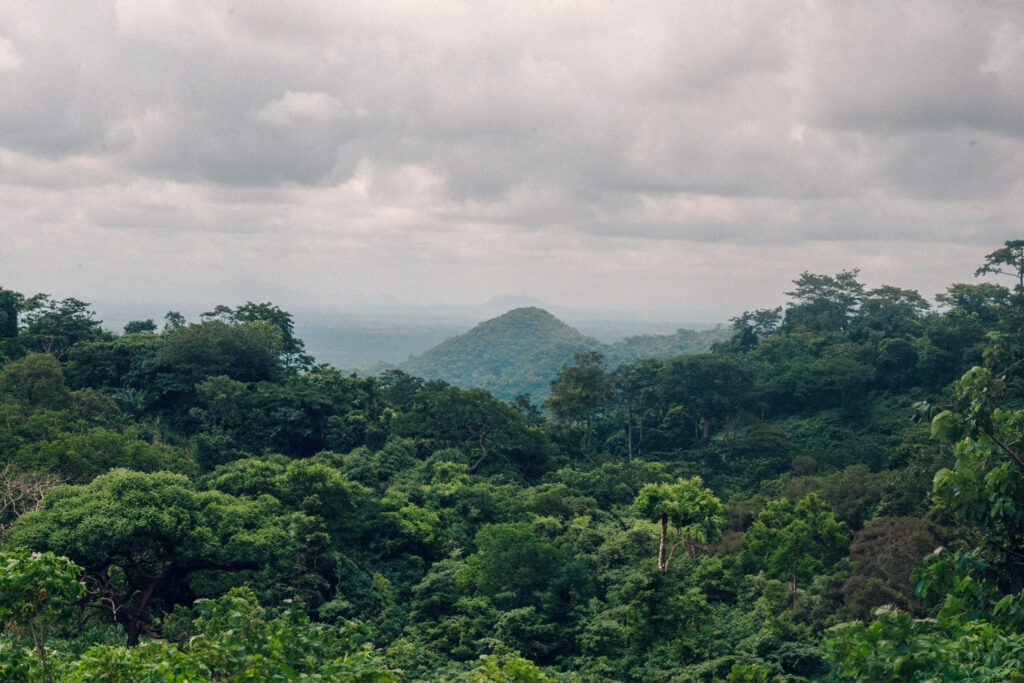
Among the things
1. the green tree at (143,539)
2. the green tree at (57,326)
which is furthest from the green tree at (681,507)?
the green tree at (57,326)

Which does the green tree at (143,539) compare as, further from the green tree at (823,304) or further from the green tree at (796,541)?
the green tree at (823,304)

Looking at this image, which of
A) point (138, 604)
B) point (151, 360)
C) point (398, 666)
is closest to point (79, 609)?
point (138, 604)

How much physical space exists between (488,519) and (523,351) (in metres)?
90.2

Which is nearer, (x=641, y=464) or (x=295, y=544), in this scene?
(x=295, y=544)

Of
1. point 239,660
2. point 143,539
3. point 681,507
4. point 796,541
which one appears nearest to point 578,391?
point 796,541

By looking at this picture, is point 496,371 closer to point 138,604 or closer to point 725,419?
point 725,419

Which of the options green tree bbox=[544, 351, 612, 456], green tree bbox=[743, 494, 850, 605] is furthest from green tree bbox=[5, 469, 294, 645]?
green tree bbox=[544, 351, 612, 456]

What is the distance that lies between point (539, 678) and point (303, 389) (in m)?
22.1

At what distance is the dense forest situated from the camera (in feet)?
20.2

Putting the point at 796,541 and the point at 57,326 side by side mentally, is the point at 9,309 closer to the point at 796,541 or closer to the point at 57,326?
the point at 57,326

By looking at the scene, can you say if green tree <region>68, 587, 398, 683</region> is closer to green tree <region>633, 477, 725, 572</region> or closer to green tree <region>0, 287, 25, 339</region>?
green tree <region>633, 477, 725, 572</region>

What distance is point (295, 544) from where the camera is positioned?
16094 mm

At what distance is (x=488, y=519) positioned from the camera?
70.5 feet

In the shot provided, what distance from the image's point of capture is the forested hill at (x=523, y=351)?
97.2 meters
